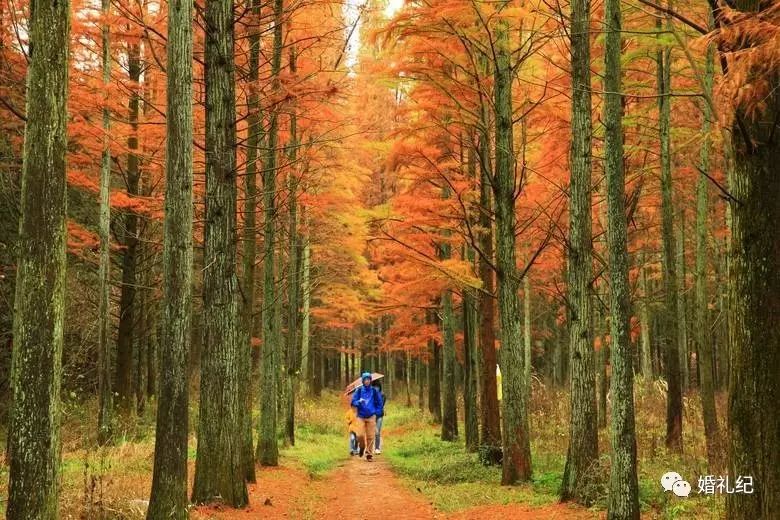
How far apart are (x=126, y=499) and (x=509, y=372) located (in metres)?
6.46

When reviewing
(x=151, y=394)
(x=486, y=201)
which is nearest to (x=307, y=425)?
(x=151, y=394)

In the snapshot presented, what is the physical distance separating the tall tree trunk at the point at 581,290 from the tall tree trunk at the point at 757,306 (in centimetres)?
374

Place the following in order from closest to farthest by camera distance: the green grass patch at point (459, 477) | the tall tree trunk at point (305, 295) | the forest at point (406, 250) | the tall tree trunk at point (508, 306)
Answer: the forest at point (406, 250) → the green grass patch at point (459, 477) → the tall tree trunk at point (508, 306) → the tall tree trunk at point (305, 295)

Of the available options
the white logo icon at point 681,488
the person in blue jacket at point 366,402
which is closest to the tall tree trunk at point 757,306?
the white logo icon at point 681,488

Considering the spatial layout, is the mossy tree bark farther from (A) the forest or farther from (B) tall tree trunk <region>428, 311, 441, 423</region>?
(B) tall tree trunk <region>428, 311, 441, 423</region>

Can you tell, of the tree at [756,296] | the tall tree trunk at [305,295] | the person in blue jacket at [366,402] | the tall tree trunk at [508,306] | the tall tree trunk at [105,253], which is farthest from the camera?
the tall tree trunk at [305,295]

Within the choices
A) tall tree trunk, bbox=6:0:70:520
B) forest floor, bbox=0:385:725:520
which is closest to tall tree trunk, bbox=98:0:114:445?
forest floor, bbox=0:385:725:520

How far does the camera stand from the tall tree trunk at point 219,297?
8.82m

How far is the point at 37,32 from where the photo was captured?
5125 millimetres

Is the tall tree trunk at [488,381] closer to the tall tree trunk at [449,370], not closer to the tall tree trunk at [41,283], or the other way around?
the tall tree trunk at [449,370]

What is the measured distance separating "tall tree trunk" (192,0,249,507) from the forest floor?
555 millimetres

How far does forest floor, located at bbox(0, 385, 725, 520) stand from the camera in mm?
8086

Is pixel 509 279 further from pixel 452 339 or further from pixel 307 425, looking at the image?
pixel 307 425

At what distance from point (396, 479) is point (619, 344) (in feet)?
26.3
